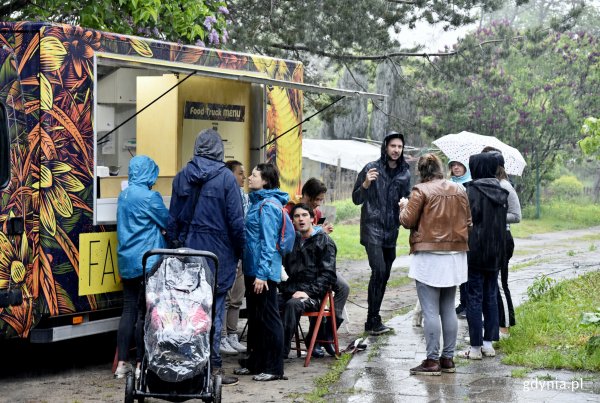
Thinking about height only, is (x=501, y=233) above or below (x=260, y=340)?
above

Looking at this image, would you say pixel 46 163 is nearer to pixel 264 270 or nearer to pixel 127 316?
pixel 127 316

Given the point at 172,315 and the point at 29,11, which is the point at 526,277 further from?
the point at 172,315

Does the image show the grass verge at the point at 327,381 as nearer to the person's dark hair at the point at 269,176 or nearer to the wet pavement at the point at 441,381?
the wet pavement at the point at 441,381

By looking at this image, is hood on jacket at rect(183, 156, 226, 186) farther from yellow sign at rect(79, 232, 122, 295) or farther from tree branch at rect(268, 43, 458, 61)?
tree branch at rect(268, 43, 458, 61)

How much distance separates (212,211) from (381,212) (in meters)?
2.72

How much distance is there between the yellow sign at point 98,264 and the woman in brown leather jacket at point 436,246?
240 cm

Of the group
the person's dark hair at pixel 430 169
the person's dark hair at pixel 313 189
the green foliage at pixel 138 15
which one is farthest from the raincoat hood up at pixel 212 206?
the green foliage at pixel 138 15

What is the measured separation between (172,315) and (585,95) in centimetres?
2903

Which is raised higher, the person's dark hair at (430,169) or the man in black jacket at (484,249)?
the person's dark hair at (430,169)

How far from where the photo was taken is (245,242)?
8258 mm

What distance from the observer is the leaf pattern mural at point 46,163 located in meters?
7.84

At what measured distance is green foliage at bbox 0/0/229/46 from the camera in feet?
36.3

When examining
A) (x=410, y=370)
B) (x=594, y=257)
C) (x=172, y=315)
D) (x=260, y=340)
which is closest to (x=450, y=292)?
(x=410, y=370)

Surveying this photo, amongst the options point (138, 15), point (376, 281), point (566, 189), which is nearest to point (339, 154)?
point (566, 189)
